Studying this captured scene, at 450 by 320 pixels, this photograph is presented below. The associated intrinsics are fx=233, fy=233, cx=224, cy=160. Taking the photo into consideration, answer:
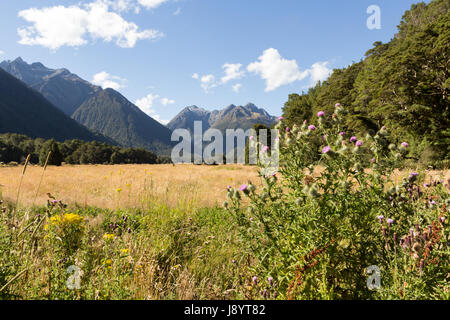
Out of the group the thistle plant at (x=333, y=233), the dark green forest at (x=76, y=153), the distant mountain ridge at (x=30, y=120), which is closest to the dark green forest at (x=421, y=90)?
the thistle plant at (x=333, y=233)

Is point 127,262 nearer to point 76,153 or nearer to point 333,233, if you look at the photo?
point 333,233

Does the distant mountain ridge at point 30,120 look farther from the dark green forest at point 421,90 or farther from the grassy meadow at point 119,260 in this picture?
the grassy meadow at point 119,260

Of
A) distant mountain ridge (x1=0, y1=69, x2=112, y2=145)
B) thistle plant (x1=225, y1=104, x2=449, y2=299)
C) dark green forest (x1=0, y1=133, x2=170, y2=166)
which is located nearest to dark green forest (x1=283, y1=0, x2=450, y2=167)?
thistle plant (x1=225, y1=104, x2=449, y2=299)

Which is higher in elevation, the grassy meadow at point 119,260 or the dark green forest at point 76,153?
the dark green forest at point 76,153

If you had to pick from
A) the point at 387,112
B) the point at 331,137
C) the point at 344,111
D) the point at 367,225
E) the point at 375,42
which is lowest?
the point at 367,225

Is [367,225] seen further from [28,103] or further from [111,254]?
[28,103]

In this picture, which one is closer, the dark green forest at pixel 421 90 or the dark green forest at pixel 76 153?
the dark green forest at pixel 421 90

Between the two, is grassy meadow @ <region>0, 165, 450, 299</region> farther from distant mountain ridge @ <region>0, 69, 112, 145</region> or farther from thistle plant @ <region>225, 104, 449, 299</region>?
distant mountain ridge @ <region>0, 69, 112, 145</region>

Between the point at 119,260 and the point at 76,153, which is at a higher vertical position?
the point at 76,153

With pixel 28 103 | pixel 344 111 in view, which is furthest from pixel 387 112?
pixel 28 103

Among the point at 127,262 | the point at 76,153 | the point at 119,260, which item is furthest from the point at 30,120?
the point at 119,260
